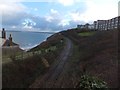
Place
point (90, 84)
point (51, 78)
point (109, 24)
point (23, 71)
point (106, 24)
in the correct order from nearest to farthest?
point (90, 84), point (51, 78), point (23, 71), point (109, 24), point (106, 24)

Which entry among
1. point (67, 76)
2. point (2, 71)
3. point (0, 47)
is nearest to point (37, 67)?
point (2, 71)

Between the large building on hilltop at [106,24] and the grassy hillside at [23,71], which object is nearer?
the grassy hillside at [23,71]

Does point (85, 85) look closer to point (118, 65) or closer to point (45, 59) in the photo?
point (118, 65)

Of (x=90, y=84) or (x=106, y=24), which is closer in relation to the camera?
(x=90, y=84)

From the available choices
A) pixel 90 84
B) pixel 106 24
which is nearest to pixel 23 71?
pixel 90 84

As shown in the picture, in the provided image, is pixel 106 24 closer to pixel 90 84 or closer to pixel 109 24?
pixel 109 24

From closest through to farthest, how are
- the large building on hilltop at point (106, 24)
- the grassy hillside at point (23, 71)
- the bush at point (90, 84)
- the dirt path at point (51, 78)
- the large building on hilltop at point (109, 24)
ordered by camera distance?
the bush at point (90, 84), the dirt path at point (51, 78), the grassy hillside at point (23, 71), the large building on hilltop at point (109, 24), the large building on hilltop at point (106, 24)

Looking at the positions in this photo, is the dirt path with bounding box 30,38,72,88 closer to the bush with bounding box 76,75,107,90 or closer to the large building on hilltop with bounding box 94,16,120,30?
the bush with bounding box 76,75,107,90

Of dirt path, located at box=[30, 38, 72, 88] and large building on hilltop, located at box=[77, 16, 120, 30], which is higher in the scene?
large building on hilltop, located at box=[77, 16, 120, 30]

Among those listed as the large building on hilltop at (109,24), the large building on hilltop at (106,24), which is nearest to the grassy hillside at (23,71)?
the large building on hilltop at (109,24)

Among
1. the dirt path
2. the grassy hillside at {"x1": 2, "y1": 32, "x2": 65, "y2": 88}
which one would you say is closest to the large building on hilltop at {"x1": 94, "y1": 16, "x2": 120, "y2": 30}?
the grassy hillside at {"x1": 2, "y1": 32, "x2": 65, "y2": 88}

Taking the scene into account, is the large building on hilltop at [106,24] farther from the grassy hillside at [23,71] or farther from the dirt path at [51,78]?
the dirt path at [51,78]

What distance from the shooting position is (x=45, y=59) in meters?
42.1

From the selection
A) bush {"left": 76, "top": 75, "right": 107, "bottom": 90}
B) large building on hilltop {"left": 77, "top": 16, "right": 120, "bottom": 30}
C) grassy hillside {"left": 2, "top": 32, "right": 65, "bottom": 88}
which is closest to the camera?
bush {"left": 76, "top": 75, "right": 107, "bottom": 90}
